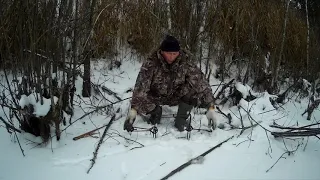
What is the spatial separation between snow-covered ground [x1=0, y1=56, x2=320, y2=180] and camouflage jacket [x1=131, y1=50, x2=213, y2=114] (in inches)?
10.6

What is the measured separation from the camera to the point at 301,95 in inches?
→ 182

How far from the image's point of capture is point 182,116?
11.2ft

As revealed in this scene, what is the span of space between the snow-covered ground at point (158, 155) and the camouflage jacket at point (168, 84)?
270 millimetres

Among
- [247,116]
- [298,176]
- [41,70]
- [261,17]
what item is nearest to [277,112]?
[247,116]

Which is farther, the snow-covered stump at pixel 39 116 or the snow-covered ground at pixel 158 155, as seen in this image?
the snow-covered stump at pixel 39 116

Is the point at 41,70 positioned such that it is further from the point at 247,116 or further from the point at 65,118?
the point at 247,116

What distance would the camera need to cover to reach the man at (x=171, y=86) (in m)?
3.28

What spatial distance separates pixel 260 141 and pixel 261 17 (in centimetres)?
255

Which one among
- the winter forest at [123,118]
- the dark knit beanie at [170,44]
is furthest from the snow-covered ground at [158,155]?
the dark knit beanie at [170,44]

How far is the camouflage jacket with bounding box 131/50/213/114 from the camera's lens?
3.33 metres

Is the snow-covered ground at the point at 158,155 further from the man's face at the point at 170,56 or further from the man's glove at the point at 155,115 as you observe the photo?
the man's face at the point at 170,56

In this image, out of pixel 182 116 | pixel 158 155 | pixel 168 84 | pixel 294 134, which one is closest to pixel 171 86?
pixel 168 84

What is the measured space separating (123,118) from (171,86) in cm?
63

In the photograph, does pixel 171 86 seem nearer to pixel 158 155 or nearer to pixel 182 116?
pixel 182 116
